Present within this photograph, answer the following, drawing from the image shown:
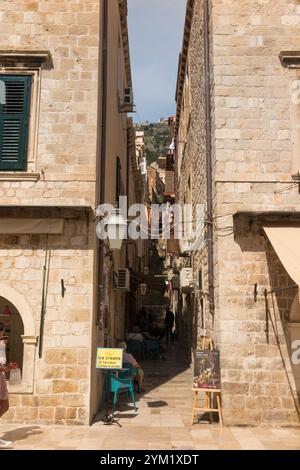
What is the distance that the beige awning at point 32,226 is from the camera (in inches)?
333

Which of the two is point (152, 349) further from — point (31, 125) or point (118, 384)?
Answer: point (31, 125)

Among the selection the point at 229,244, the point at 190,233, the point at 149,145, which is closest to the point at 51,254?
the point at 229,244

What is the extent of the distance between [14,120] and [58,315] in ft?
13.1

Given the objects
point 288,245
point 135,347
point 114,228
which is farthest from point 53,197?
point 135,347

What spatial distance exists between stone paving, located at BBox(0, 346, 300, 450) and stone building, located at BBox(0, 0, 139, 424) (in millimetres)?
481

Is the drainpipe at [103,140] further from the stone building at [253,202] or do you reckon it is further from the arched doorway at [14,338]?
the arched doorway at [14,338]

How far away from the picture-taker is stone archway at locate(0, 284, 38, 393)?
8.06 metres

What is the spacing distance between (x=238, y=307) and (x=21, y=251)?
429cm

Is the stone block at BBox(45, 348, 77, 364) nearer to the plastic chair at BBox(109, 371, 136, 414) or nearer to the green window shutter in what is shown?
the plastic chair at BBox(109, 371, 136, 414)

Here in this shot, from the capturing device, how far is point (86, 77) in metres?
9.12

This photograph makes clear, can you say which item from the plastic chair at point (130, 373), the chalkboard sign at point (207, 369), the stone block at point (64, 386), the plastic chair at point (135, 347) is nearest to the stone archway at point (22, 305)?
the stone block at point (64, 386)

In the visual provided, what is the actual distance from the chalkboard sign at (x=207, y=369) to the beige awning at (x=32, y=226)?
Answer: 11.7 feet

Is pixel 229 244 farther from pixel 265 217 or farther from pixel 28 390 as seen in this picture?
pixel 28 390

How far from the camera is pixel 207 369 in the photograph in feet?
27.2
